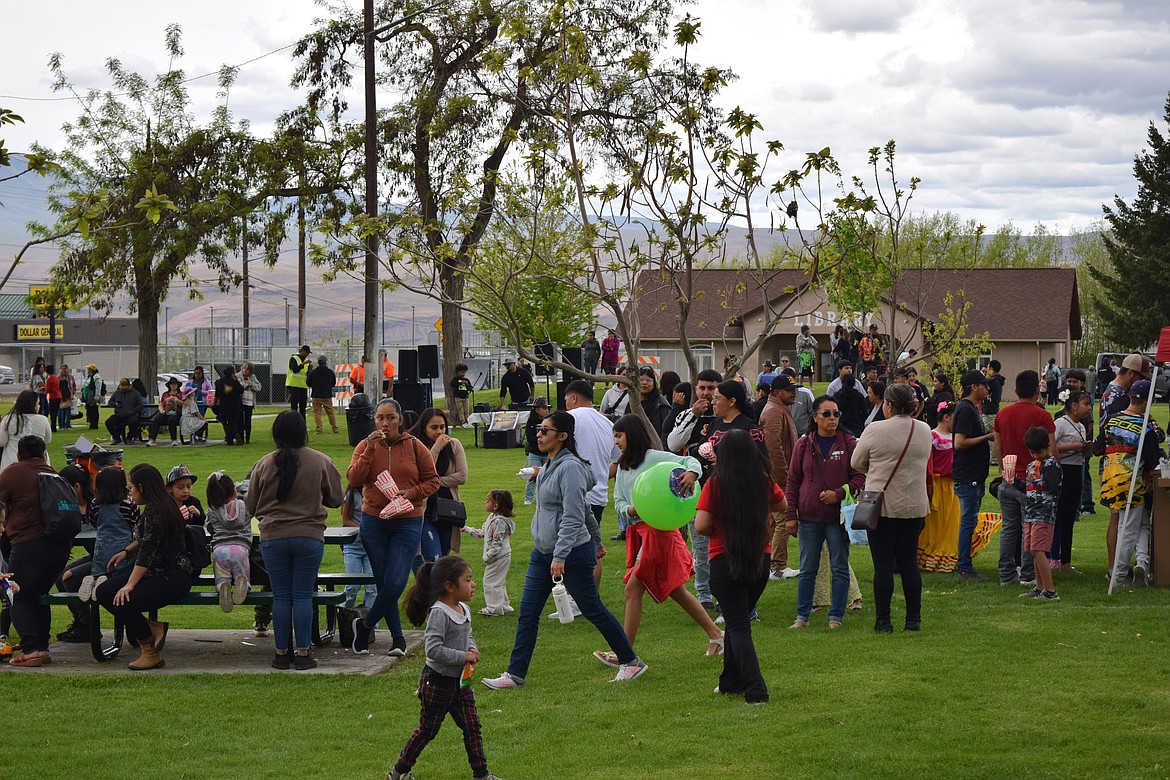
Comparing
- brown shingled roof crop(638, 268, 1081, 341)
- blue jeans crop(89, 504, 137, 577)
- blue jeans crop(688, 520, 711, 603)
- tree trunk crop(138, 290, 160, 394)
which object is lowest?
blue jeans crop(688, 520, 711, 603)

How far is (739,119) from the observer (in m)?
12.6

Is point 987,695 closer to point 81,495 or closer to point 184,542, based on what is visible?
point 184,542

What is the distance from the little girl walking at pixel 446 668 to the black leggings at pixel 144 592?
296 cm

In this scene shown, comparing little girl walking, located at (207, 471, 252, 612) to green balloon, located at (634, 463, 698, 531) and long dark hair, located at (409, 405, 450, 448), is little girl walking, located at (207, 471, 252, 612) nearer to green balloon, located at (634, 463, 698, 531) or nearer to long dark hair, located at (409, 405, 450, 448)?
long dark hair, located at (409, 405, 450, 448)

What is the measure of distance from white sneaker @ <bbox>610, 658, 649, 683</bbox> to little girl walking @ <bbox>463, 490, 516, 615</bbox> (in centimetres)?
218

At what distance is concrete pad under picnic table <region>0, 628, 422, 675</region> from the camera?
8.73m

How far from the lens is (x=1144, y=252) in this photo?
57344 millimetres

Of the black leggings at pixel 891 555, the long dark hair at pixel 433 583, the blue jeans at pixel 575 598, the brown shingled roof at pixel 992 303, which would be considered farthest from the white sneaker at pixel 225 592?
the brown shingled roof at pixel 992 303

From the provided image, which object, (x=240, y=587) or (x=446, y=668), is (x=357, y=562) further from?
(x=446, y=668)

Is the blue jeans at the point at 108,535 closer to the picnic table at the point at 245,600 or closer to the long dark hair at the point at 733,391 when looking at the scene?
the picnic table at the point at 245,600

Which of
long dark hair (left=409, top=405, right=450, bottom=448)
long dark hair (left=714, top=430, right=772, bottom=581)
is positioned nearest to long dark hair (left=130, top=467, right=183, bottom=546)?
long dark hair (left=409, top=405, right=450, bottom=448)

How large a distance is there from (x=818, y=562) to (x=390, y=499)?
321cm

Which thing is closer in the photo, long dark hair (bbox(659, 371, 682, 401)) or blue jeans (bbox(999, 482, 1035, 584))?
blue jeans (bbox(999, 482, 1035, 584))

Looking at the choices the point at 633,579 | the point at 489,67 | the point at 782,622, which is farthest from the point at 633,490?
the point at 489,67
